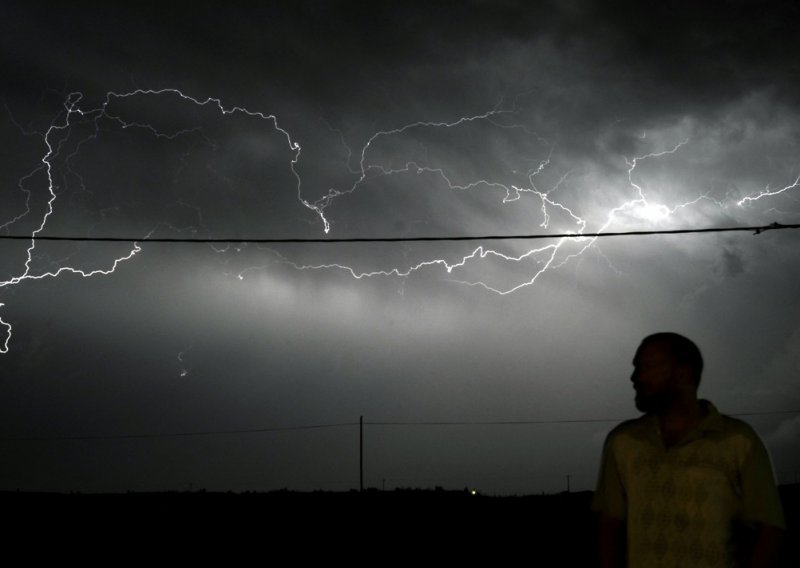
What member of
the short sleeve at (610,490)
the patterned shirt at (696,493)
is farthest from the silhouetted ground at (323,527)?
the patterned shirt at (696,493)

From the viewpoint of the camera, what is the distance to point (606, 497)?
2.79 m

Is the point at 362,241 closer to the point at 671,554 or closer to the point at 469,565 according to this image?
the point at 469,565

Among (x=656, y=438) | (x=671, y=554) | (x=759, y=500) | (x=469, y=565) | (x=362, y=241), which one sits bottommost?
(x=469, y=565)

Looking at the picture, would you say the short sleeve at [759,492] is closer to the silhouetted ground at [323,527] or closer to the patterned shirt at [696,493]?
the patterned shirt at [696,493]

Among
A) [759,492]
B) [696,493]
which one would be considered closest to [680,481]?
[696,493]

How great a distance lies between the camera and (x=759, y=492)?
2500 millimetres

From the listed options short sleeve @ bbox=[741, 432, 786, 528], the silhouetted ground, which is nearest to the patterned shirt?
short sleeve @ bbox=[741, 432, 786, 528]

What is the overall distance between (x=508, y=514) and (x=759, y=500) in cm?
1045

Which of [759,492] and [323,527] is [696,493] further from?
[323,527]

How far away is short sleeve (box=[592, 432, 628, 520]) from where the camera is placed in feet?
9.05

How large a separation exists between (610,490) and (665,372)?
18.8 inches

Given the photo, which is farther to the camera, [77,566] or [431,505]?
[431,505]

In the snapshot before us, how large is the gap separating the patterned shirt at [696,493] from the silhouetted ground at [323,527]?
653cm

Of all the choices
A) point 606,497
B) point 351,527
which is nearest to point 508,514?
point 351,527
